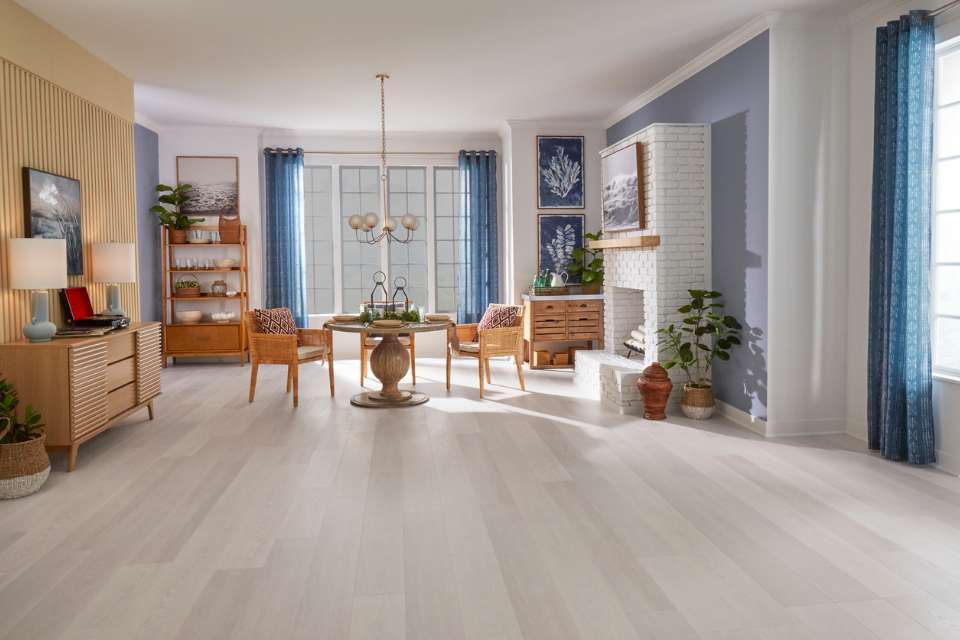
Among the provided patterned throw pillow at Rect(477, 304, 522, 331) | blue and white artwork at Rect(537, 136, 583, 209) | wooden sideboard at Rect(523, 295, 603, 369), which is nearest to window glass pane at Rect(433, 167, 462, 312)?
blue and white artwork at Rect(537, 136, 583, 209)

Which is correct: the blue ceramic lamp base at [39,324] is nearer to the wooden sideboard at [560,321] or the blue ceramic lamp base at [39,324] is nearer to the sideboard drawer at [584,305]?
the wooden sideboard at [560,321]

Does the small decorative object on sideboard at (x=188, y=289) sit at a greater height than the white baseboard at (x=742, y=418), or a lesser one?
greater

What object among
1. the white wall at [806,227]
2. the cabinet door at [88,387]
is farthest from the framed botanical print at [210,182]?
the white wall at [806,227]

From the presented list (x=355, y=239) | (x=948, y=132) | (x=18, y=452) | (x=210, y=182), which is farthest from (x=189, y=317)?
(x=948, y=132)

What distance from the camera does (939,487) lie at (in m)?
3.99

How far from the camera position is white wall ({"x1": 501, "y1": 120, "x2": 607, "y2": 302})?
8828mm

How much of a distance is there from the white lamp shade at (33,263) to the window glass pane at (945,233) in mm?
5319

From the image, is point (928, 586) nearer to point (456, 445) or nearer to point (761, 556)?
point (761, 556)

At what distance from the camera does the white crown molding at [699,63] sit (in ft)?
17.0

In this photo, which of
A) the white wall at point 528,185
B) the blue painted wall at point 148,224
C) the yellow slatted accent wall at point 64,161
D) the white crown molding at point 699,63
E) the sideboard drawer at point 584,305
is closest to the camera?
the yellow slatted accent wall at point 64,161

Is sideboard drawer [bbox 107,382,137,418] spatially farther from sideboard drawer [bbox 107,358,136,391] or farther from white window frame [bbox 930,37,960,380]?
white window frame [bbox 930,37,960,380]

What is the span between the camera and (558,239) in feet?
29.5

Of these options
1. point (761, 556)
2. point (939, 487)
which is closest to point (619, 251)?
point (939, 487)

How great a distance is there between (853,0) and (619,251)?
301 cm
